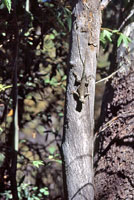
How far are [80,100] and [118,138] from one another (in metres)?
0.77

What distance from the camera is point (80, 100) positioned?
1.88 m

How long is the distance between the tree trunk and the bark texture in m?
0.48

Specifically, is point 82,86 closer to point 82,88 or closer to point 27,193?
point 82,88

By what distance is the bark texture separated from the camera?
233cm

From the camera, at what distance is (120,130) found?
8.16ft

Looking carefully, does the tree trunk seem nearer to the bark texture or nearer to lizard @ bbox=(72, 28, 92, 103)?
lizard @ bbox=(72, 28, 92, 103)

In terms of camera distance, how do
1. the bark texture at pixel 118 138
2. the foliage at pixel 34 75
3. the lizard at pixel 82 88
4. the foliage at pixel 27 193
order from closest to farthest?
the lizard at pixel 82 88, the bark texture at pixel 118 138, the foliage at pixel 34 75, the foliage at pixel 27 193

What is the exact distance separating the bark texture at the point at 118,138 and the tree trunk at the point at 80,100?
18.8 inches

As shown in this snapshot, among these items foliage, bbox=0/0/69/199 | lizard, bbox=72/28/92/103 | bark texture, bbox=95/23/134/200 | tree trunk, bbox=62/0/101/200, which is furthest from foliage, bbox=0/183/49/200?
lizard, bbox=72/28/92/103

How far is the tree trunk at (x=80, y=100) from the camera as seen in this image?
1.88 meters

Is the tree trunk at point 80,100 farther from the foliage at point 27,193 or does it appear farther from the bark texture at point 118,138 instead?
the foliage at point 27,193

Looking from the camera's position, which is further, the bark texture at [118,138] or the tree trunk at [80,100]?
the bark texture at [118,138]

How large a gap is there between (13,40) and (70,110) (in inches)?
44.6

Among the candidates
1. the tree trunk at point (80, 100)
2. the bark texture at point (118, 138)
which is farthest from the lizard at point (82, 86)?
the bark texture at point (118, 138)
